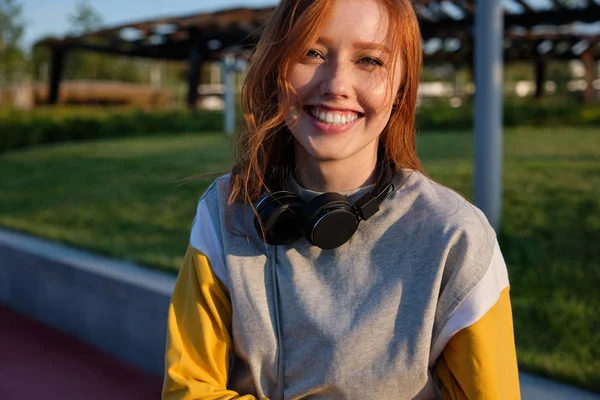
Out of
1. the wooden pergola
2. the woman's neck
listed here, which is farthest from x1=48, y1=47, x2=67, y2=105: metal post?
the woman's neck

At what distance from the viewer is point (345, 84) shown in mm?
1426

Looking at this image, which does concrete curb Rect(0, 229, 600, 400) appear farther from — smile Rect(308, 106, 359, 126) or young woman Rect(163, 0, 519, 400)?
smile Rect(308, 106, 359, 126)

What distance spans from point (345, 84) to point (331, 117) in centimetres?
8

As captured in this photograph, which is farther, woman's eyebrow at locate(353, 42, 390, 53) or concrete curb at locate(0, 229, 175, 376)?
concrete curb at locate(0, 229, 175, 376)

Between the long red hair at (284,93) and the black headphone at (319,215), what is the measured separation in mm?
84

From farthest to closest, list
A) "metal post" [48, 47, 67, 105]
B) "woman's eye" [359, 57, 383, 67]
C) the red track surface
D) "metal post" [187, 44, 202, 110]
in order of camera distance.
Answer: "metal post" [48, 47, 67, 105] < "metal post" [187, 44, 202, 110] < the red track surface < "woman's eye" [359, 57, 383, 67]

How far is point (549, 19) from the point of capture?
39.2 ft

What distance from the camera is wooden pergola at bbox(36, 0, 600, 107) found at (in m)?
12.0

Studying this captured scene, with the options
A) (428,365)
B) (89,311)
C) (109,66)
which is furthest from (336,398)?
(109,66)

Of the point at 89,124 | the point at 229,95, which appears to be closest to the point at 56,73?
the point at 89,124

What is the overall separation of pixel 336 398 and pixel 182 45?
16602 mm

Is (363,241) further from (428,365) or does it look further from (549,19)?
(549,19)

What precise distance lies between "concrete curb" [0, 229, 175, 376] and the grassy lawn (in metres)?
0.28

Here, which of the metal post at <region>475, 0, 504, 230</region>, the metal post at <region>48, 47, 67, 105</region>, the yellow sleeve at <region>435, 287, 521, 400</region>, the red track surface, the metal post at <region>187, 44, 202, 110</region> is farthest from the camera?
the metal post at <region>48, 47, 67, 105</region>
